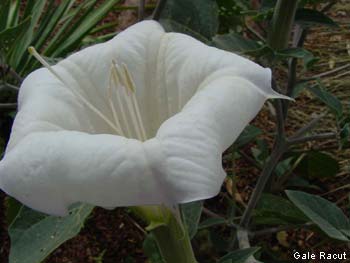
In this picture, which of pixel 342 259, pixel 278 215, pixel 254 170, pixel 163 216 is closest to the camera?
pixel 163 216

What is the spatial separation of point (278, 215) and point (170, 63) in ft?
1.66

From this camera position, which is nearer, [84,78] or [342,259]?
[84,78]

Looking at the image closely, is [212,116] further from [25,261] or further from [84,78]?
[25,261]

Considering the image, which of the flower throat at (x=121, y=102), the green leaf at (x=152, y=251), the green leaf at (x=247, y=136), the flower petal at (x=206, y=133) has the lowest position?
the green leaf at (x=152, y=251)

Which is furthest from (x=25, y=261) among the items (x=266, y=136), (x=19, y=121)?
(x=266, y=136)

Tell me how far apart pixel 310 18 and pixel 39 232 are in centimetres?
61

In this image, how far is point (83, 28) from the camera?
207cm

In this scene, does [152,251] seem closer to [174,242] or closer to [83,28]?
[174,242]

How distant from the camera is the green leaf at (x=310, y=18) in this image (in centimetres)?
109

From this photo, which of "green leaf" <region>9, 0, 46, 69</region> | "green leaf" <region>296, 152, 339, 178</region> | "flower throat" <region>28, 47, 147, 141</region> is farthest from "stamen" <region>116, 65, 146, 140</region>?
"green leaf" <region>9, 0, 46, 69</region>

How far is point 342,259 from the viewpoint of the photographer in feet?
4.99

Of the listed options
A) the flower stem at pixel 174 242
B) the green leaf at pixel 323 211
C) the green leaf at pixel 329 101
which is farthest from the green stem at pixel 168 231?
the green leaf at pixel 329 101

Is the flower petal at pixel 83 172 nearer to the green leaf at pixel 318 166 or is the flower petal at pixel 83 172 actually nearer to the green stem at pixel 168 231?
the green stem at pixel 168 231

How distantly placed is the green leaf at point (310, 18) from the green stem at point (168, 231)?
0.49 metres
